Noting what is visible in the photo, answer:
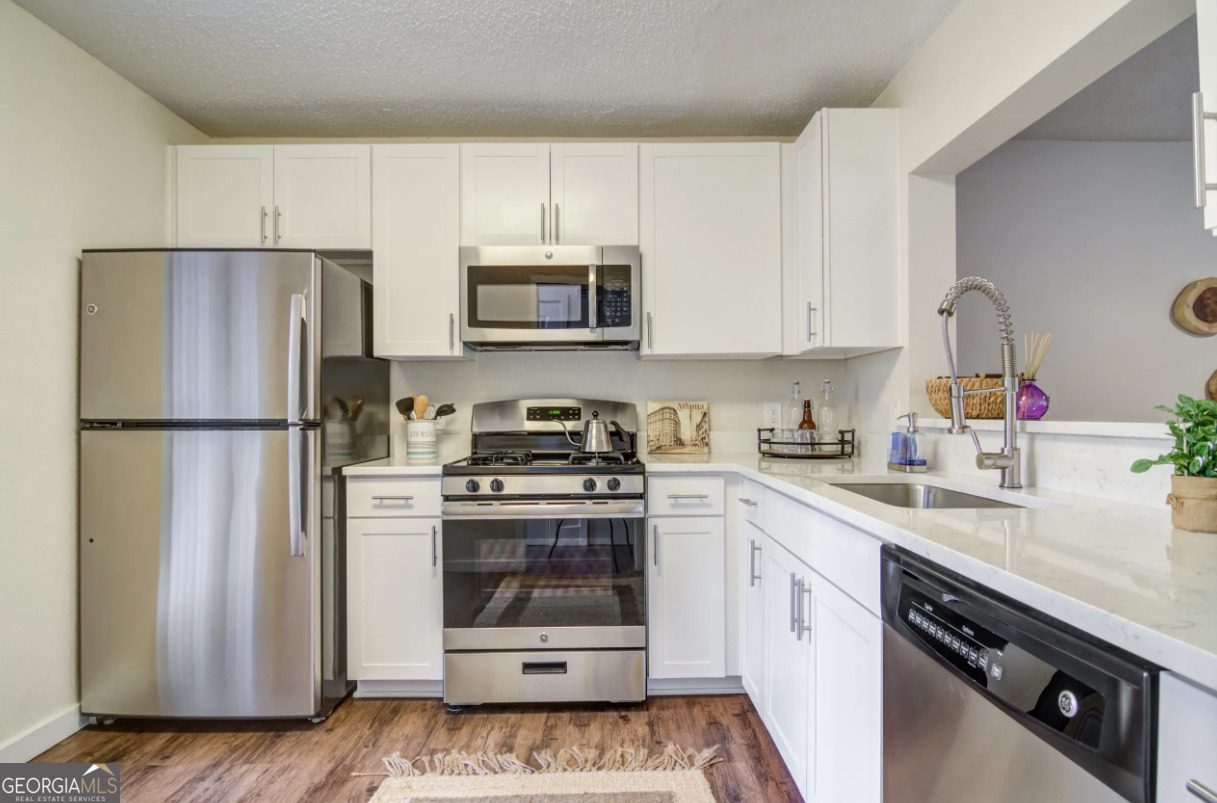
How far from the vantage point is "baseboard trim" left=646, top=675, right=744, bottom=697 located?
2.35 metres

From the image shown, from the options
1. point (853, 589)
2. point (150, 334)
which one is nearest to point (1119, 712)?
point (853, 589)

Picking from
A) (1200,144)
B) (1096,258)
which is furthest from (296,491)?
(1096,258)

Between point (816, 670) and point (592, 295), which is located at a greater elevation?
point (592, 295)

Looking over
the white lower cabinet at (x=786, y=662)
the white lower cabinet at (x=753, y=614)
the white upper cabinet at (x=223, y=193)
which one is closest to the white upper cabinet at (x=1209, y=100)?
the white lower cabinet at (x=786, y=662)

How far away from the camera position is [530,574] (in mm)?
2258

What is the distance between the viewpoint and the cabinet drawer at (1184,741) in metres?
0.52

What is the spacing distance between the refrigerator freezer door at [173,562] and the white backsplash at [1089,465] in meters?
2.27

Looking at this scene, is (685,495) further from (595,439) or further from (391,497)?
(391,497)

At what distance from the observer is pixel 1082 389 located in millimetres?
2795

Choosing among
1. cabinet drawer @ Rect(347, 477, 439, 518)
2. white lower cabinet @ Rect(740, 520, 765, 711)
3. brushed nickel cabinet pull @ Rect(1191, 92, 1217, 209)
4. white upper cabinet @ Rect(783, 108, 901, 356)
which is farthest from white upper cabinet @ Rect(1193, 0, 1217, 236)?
cabinet drawer @ Rect(347, 477, 439, 518)

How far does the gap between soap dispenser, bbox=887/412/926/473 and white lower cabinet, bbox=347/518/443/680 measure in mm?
1687

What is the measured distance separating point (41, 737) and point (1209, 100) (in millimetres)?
3434

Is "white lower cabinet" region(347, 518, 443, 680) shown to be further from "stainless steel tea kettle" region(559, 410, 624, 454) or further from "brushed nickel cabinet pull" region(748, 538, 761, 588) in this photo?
"brushed nickel cabinet pull" region(748, 538, 761, 588)

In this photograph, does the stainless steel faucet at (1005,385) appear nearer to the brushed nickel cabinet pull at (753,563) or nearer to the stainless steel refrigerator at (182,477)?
the brushed nickel cabinet pull at (753,563)
